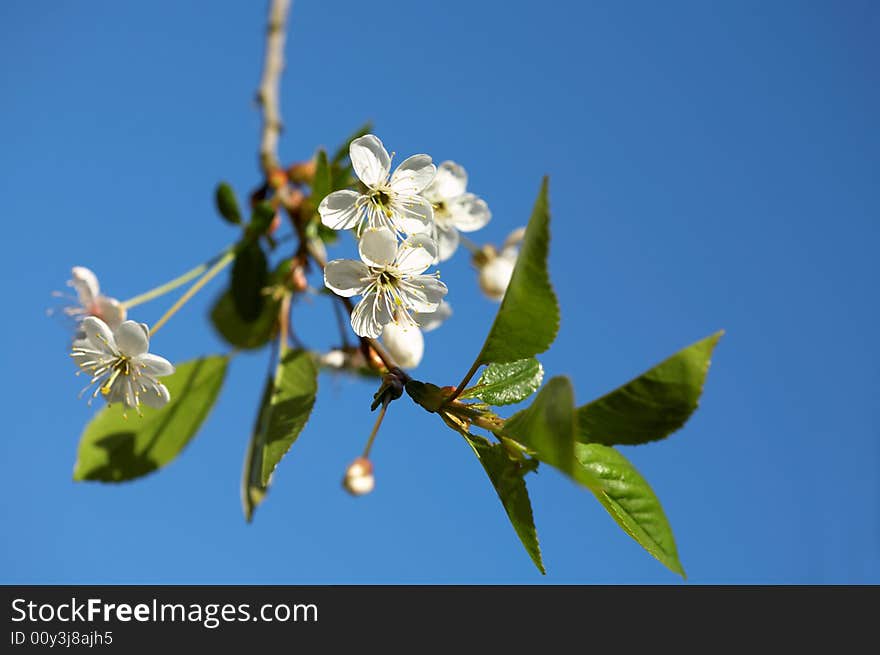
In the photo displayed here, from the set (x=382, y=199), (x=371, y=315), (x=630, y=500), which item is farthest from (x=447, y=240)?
(x=630, y=500)

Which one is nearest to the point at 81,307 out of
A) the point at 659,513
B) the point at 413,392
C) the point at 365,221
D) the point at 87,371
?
the point at 87,371

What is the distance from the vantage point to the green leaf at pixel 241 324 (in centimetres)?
187

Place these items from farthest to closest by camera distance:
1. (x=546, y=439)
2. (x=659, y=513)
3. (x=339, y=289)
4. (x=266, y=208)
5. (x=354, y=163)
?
(x=266, y=208) → (x=354, y=163) → (x=339, y=289) → (x=659, y=513) → (x=546, y=439)

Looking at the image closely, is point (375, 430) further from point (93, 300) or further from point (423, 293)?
point (93, 300)

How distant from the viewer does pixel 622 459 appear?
1.04m

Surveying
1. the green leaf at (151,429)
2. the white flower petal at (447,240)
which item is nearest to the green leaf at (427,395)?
the white flower petal at (447,240)

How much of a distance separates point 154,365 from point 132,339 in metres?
0.06

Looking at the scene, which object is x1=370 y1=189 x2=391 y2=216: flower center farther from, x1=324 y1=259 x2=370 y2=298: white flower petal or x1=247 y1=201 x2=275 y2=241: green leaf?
x1=247 y1=201 x2=275 y2=241: green leaf

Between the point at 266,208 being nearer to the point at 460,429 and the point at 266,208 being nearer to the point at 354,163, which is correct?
the point at 354,163

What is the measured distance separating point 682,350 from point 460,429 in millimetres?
313

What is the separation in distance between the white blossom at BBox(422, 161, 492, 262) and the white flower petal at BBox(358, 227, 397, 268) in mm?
372

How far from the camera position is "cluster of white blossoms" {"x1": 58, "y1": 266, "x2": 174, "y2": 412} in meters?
1.38

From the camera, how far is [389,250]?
47.1 inches

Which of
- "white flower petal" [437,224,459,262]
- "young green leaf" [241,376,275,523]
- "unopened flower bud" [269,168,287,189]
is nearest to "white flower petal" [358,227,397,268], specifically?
"white flower petal" [437,224,459,262]
